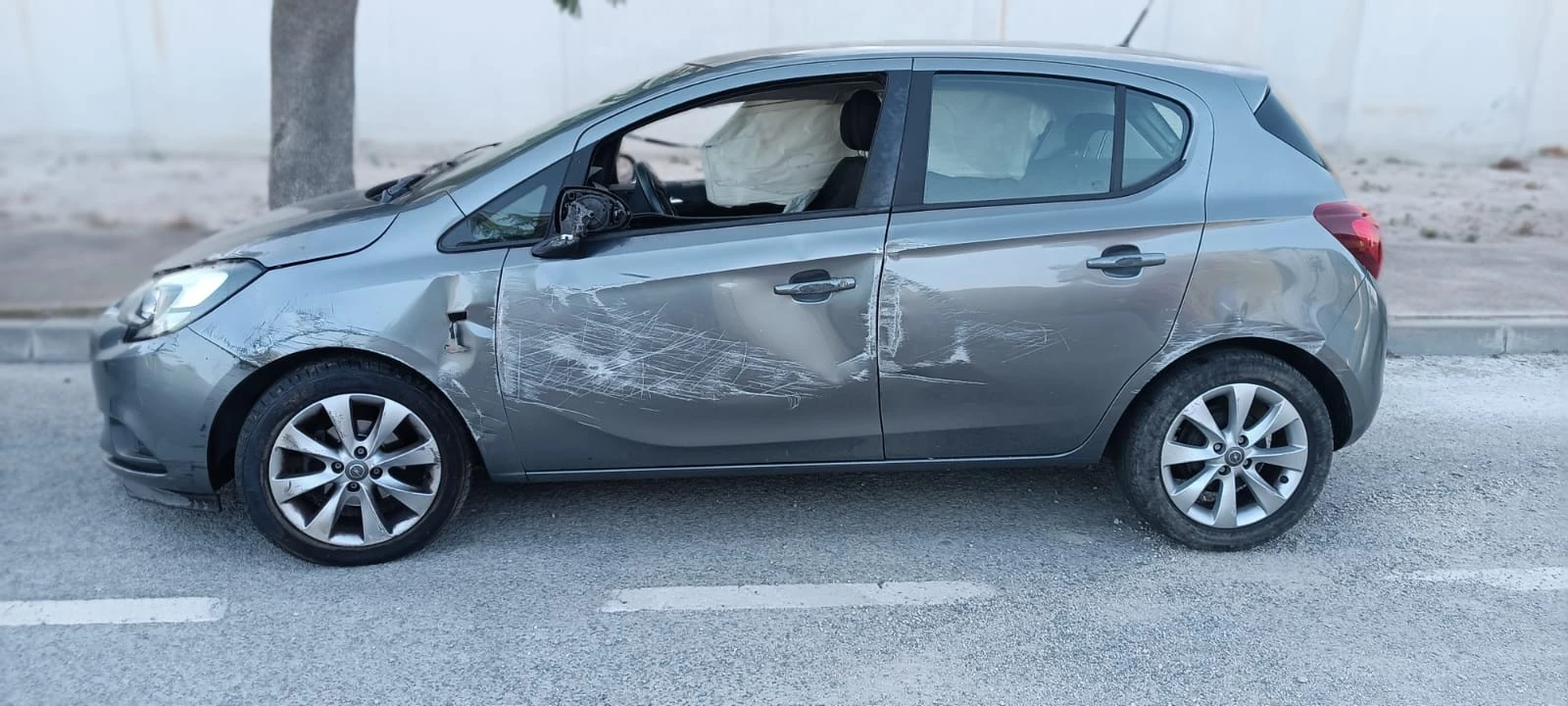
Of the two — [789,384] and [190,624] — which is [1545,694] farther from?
[190,624]

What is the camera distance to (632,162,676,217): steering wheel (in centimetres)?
416

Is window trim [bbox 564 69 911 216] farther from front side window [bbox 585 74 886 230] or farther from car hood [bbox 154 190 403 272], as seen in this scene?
car hood [bbox 154 190 403 272]

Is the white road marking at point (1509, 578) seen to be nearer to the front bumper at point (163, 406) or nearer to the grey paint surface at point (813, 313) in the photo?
the grey paint surface at point (813, 313)

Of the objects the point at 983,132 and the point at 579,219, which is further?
the point at 983,132

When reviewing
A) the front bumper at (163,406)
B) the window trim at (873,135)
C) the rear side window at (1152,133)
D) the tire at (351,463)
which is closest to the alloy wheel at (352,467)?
the tire at (351,463)

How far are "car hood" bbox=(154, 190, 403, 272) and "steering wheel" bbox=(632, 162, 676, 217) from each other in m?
0.82

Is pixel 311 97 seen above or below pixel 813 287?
above

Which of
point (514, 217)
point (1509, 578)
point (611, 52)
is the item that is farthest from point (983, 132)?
point (611, 52)

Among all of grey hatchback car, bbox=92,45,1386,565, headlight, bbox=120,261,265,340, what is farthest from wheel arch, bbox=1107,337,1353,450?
headlight, bbox=120,261,265,340

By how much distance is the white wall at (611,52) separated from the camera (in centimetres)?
1010

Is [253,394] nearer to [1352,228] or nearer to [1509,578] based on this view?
[1352,228]

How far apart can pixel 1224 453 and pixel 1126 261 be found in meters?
0.74

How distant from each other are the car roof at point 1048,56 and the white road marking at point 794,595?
1.68m

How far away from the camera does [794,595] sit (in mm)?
3713
